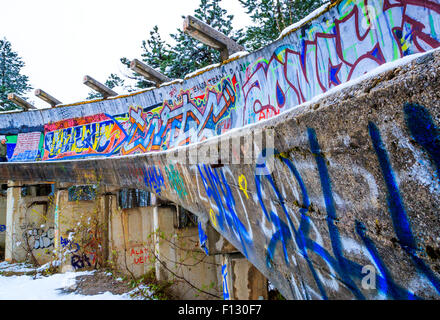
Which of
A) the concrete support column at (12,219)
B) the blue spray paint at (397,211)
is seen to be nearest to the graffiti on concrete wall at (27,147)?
the concrete support column at (12,219)

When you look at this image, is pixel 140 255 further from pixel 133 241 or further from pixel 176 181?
pixel 176 181

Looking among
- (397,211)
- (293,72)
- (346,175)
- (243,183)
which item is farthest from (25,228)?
(397,211)

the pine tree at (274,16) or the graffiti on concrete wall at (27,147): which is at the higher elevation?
the pine tree at (274,16)

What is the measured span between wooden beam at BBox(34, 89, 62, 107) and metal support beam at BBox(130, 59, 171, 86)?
7291 millimetres

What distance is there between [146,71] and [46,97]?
7.79 meters

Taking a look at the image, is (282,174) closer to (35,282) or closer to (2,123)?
(35,282)

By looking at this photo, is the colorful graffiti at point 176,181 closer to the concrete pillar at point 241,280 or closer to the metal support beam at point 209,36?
the concrete pillar at point 241,280

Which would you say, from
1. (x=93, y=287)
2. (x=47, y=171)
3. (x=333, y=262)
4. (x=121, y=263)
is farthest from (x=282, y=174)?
(x=47, y=171)

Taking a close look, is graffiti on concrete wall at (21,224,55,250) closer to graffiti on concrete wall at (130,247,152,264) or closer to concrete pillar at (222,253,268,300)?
graffiti on concrete wall at (130,247,152,264)

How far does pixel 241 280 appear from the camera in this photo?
524 cm

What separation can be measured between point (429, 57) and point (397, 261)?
0.63 m

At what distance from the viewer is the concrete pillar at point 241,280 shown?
519 centimetres

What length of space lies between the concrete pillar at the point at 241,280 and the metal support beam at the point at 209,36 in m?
5.52

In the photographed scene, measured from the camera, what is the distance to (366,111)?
94cm
